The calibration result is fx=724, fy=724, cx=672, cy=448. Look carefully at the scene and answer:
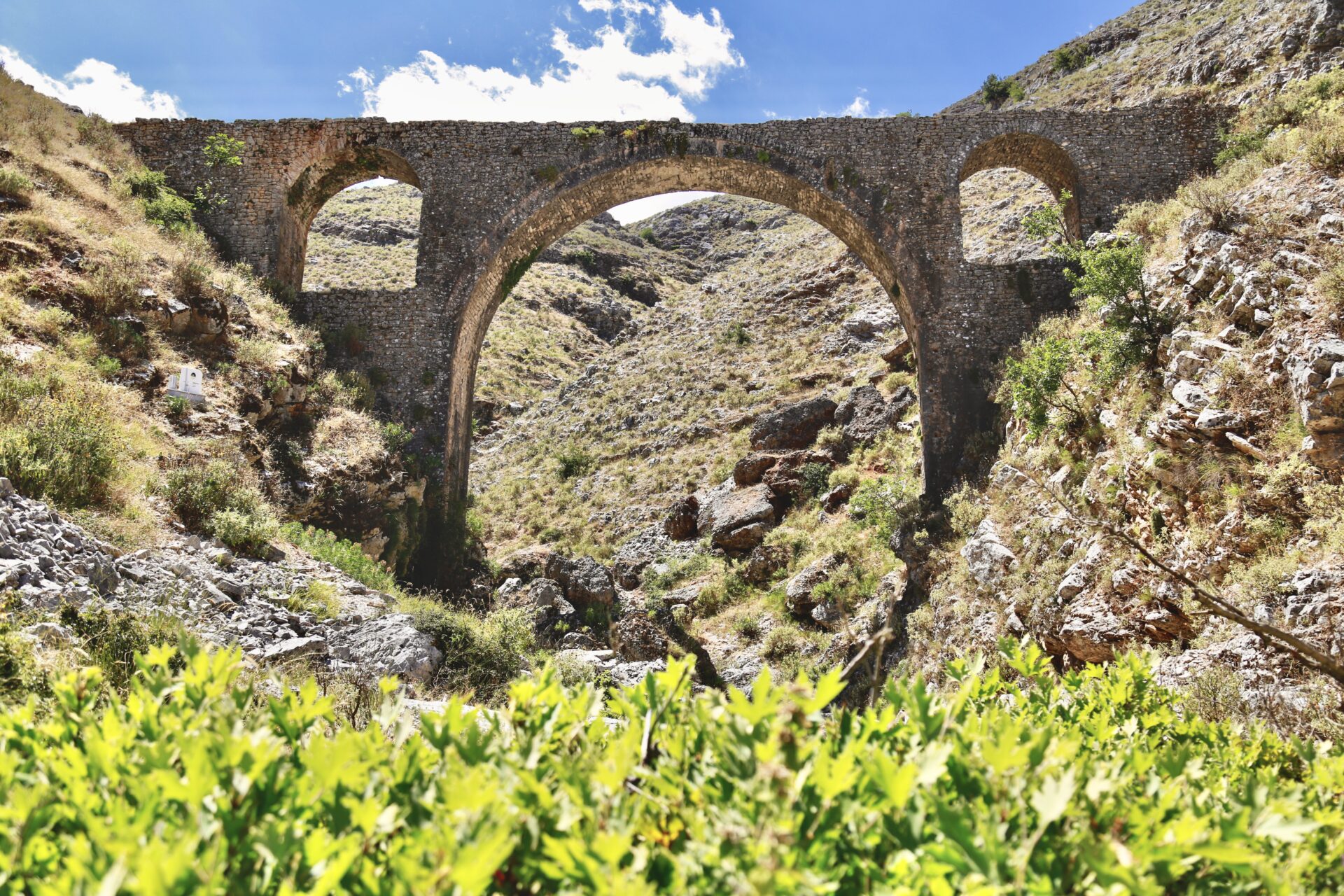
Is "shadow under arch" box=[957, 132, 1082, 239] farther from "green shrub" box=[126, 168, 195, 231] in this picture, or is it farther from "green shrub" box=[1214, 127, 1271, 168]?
"green shrub" box=[126, 168, 195, 231]

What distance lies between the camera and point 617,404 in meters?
27.8

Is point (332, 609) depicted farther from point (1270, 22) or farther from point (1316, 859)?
point (1270, 22)

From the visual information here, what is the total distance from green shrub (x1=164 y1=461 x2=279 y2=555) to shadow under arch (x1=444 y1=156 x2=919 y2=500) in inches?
186

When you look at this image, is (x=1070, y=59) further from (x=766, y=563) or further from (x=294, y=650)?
(x=294, y=650)

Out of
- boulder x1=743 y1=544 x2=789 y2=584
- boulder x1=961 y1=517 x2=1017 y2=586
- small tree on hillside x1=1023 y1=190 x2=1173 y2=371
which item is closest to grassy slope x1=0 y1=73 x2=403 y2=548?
boulder x1=743 y1=544 x2=789 y2=584

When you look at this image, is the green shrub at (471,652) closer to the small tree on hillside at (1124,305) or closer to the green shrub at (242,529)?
the green shrub at (242,529)

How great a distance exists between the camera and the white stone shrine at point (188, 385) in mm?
9531

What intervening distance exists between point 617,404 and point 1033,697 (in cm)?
2552

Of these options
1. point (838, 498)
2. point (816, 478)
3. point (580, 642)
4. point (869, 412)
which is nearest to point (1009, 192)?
point (869, 412)

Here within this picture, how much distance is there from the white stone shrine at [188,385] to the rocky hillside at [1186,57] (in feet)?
56.7

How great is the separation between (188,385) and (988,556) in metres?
11.1

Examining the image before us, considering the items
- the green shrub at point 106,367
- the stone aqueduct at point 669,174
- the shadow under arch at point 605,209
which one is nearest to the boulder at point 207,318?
the green shrub at point 106,367

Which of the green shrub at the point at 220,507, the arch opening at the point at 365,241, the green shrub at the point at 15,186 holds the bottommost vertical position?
the green shrub at the point at 220,507

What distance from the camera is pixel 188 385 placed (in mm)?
9633
